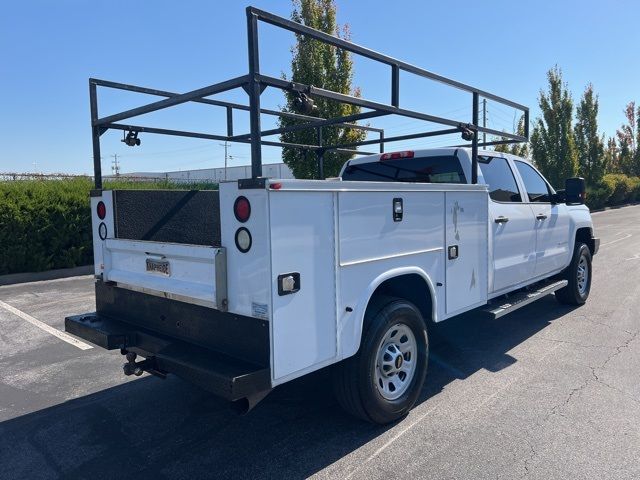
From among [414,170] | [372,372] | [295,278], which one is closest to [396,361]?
[372,372]

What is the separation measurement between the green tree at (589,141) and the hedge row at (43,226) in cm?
2883

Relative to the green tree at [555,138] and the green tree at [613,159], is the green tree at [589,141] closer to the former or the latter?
the green tree at [555,138]

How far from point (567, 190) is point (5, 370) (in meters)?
6.71

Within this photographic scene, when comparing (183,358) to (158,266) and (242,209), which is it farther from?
(242,209)

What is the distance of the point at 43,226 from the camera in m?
10.4

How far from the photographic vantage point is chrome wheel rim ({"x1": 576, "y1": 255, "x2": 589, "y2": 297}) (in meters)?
7.41

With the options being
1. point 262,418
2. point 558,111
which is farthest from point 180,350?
point 558,111

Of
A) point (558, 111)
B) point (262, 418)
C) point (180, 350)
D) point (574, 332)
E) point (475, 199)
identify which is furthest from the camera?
point (558, 111)

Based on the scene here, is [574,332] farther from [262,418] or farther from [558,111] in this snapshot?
[558,111]

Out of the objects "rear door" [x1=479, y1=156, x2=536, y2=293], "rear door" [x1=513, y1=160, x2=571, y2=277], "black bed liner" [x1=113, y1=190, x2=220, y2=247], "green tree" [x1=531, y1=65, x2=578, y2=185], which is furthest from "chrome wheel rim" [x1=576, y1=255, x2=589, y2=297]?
"green tree" [x1=531, y1=65, x2=578, y2=185]

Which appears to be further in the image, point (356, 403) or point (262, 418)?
point (262, 418)

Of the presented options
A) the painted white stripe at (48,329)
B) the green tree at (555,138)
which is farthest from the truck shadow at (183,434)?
the green tree at (555,138)

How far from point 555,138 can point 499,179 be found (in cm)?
2520

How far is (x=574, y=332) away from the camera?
6082mm
